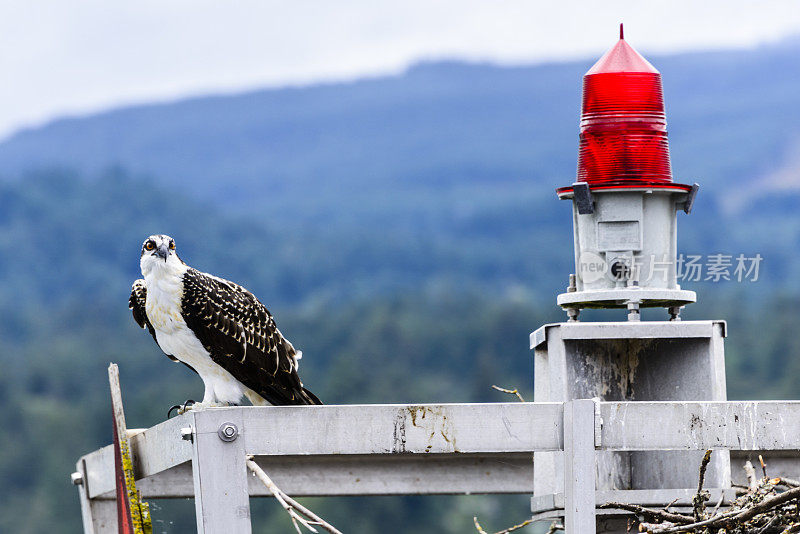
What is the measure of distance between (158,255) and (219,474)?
6.84 feet

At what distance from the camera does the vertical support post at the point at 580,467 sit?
5.53 meters

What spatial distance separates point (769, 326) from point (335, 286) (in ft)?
245

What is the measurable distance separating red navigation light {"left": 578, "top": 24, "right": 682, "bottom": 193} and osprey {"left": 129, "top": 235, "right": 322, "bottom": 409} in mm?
1592

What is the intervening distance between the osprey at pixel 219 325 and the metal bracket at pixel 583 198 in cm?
151

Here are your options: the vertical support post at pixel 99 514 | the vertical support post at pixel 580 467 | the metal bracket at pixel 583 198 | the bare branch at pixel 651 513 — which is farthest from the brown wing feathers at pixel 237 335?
the vertical support post at pixel 580 467

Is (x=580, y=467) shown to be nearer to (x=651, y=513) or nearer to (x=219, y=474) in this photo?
(x=651, y=513)

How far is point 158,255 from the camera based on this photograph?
7.46 meters

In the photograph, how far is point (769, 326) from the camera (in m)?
99.1

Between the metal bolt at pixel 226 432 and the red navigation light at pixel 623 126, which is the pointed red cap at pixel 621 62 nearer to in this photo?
the red navigation light at pixel 623 126

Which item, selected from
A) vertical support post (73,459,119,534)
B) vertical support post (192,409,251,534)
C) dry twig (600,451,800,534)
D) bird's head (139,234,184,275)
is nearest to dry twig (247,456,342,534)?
vertical support post (192,409,251,534)

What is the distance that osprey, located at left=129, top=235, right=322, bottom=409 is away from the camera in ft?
24.7

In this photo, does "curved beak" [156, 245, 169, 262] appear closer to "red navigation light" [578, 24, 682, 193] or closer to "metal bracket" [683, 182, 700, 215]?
"red navigation light" [578, 24, 682, 193]

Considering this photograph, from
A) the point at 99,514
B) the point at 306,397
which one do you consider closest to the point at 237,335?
the point at 306,397

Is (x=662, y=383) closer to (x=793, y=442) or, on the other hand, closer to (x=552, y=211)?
(x=793, y=442)
